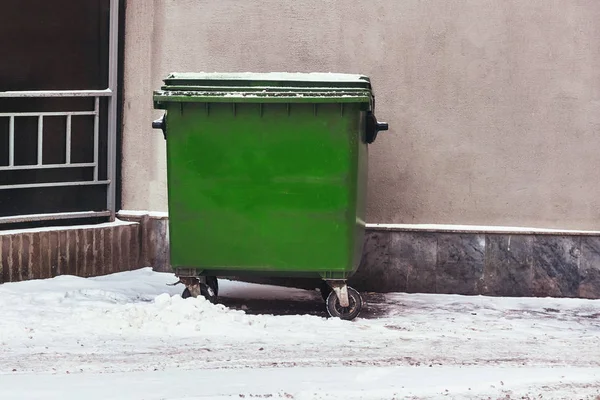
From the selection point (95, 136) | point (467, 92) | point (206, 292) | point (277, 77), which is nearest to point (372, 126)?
point (277, 77)

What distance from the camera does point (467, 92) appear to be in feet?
28.6

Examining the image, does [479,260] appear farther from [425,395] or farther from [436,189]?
[425,395]

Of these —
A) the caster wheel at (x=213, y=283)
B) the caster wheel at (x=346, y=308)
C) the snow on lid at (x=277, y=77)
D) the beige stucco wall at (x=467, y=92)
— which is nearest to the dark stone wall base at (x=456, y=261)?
the beige stucco wall at (x=467, y=92)

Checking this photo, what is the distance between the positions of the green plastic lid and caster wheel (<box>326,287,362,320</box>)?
1.24 meters

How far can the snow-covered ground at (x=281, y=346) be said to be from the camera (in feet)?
19.7

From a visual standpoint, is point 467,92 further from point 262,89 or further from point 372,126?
point 262,89

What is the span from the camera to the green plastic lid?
7.55 m

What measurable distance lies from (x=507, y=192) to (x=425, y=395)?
10.2ft

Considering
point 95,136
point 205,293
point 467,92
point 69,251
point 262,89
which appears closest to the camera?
point 262,89

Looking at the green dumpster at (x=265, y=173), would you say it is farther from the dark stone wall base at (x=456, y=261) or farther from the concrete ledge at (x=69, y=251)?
the concrete ledge at (x=69, y=251)

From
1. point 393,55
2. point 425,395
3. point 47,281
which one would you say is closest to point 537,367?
point 425,395

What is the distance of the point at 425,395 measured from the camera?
592cm

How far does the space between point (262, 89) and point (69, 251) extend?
2123 millimetres

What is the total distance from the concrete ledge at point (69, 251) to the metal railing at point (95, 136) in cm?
12
